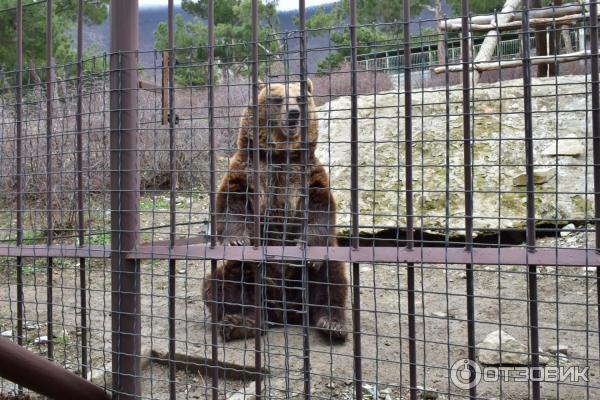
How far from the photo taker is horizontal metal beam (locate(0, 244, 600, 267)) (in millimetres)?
2289

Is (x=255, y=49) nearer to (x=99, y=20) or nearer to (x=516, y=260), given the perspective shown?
(x=516, y=260)

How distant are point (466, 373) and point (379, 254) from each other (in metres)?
0.77

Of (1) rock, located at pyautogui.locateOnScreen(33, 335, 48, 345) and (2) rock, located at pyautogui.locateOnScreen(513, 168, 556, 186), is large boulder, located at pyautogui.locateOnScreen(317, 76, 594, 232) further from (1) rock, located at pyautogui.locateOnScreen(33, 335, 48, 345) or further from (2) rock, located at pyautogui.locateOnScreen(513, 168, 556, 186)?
(1) rock, located at pyautogui.locateOnScreen(33, 335, 48, 345)

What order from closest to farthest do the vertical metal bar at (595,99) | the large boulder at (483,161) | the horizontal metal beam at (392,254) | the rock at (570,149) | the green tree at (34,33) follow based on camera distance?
the vertical metal bar at (595,99) < the horizontal metal beam at (392,254) < the large boulder at (483,161) < the rock at (570,149) < the green tree at (34,33)

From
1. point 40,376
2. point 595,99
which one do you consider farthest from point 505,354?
point 40,376

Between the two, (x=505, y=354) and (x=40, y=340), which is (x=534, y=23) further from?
(x=40, y=340)

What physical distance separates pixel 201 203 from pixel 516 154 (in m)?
5.10

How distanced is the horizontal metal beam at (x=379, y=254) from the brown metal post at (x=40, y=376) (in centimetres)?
63

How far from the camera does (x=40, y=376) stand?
8.35 ft

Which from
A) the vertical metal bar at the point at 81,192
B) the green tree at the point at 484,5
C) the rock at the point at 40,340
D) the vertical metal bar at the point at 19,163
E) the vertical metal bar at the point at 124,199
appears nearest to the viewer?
the vertical metal bar at the point at 124,199

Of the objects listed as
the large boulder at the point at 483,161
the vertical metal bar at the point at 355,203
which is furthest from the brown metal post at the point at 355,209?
the large boulder at the point at 483,161

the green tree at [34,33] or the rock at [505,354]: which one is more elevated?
the green tree at [34,33]

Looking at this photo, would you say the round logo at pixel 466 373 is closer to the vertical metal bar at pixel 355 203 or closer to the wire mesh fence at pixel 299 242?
the wire mesh fence at pixel 299 242

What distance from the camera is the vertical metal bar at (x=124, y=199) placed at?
2.87 meters
